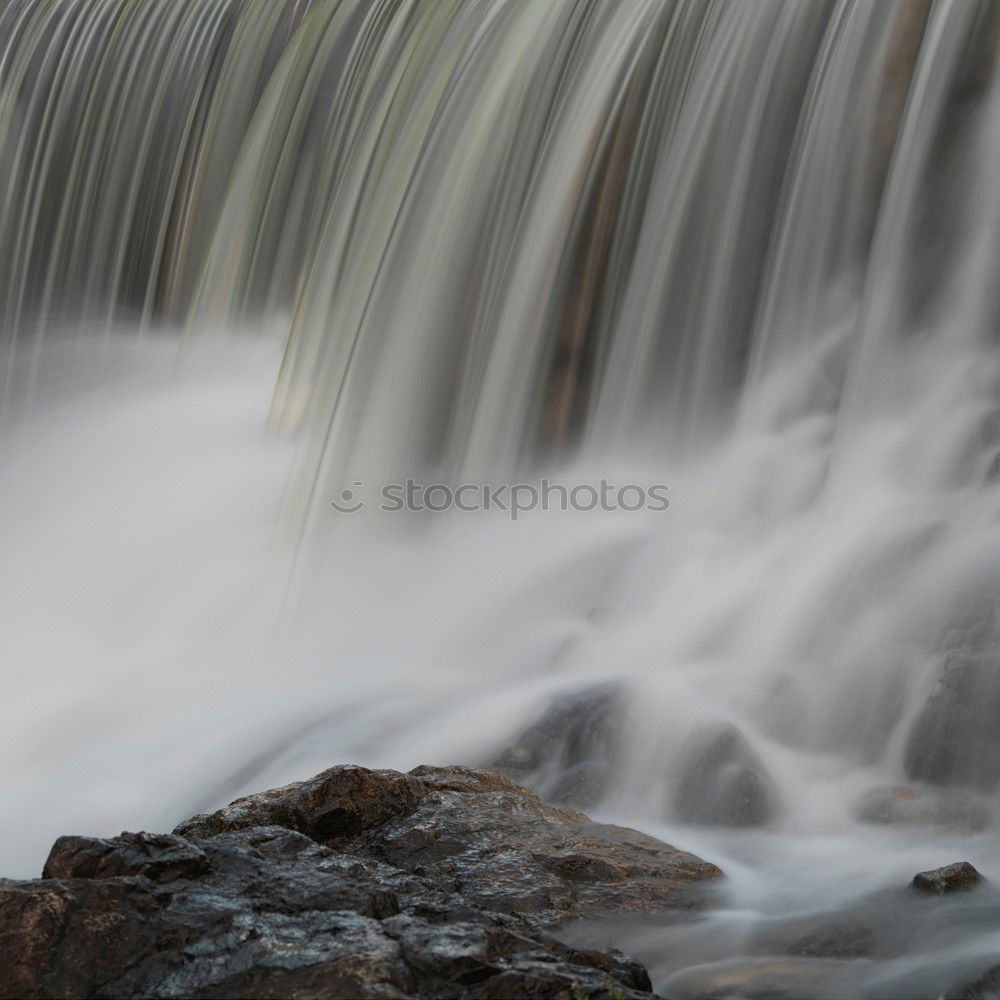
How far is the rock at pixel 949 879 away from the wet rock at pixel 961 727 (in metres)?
0.98

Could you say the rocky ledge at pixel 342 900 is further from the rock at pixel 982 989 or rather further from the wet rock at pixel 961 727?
the wet rock at pixel 961 727

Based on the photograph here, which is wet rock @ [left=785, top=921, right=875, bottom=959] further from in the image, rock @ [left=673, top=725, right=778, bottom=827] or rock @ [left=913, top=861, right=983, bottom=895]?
rock @ [left=673, top=725, right=778, bottom=827]

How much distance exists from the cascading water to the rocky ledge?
300 mm

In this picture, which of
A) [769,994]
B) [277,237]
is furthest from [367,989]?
[277,237]

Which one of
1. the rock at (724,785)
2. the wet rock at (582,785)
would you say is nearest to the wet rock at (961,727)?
the rock at (724,785)

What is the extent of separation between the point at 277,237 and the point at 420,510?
4.25 metres

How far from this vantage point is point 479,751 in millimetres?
5215

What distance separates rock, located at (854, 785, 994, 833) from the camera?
4.36 m

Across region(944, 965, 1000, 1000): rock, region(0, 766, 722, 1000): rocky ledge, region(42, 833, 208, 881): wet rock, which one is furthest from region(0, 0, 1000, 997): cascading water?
region(42, 833, 208, 881): wet rock

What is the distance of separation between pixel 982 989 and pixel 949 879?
0.87 metres

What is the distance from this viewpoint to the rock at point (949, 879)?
11.6ft

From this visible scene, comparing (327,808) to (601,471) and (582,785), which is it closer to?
(582,785)

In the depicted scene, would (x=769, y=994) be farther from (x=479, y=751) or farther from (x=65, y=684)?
(x=65, y=684)

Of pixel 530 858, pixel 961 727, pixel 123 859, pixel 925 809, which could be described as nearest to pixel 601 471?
pixel 961 727
